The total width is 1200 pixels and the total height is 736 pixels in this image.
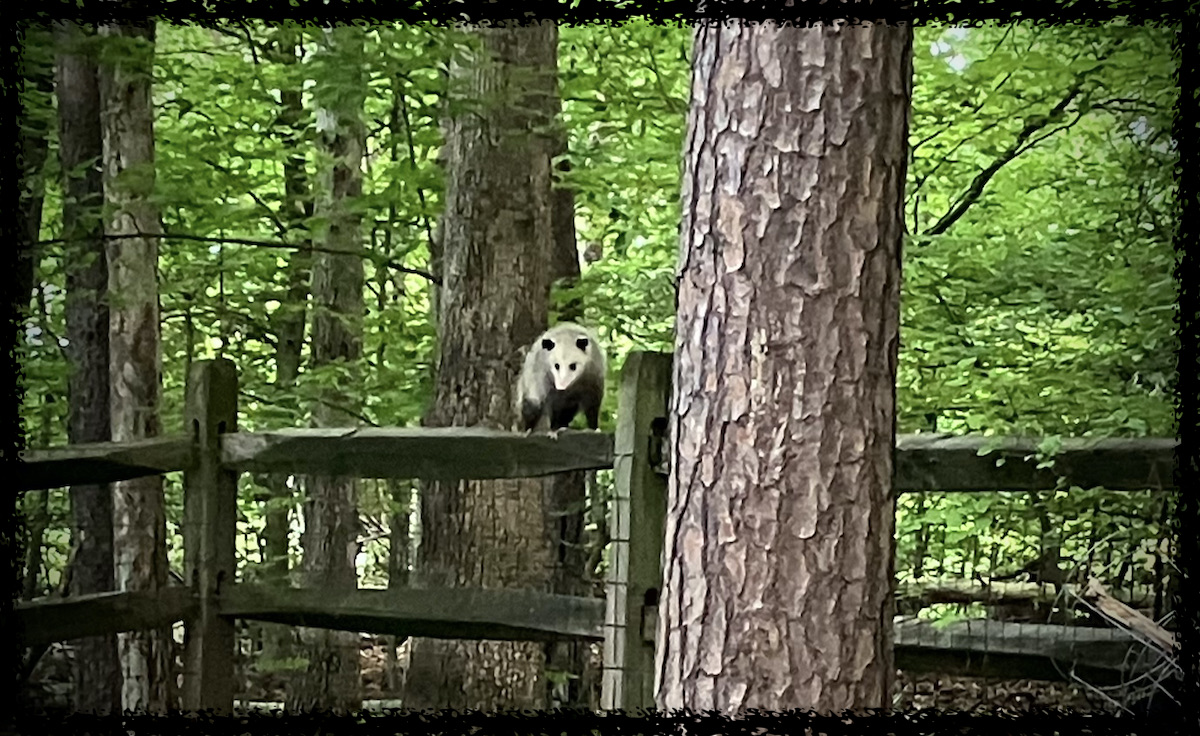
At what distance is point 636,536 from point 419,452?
22.7 inches

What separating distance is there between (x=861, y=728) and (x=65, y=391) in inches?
120

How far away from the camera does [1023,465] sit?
2.24 metres

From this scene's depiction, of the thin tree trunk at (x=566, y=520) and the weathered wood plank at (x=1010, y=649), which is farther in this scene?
the thin tree trunk at (x=566, y=520)

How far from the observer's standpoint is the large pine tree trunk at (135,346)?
10.8 feet

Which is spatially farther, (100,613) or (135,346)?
(135,346)

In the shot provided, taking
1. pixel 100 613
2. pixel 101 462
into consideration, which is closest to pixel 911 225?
pixel 101 462

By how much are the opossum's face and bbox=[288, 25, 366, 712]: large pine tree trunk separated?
81cm

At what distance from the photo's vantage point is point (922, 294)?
124 inches

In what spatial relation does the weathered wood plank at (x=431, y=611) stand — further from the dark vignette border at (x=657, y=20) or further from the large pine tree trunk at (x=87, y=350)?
the large pine tree trunk at (x=87, y=350)

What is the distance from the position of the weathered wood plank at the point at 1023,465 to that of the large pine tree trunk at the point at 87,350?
2.58 m

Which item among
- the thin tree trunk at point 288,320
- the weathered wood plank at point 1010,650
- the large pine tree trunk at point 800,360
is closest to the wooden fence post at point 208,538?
the thin tree trunk at point 288,320

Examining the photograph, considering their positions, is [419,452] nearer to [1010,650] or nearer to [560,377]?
[560,377]

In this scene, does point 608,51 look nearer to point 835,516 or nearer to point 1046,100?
point 1046,100

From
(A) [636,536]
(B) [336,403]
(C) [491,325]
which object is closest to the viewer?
(A) [636,536]
